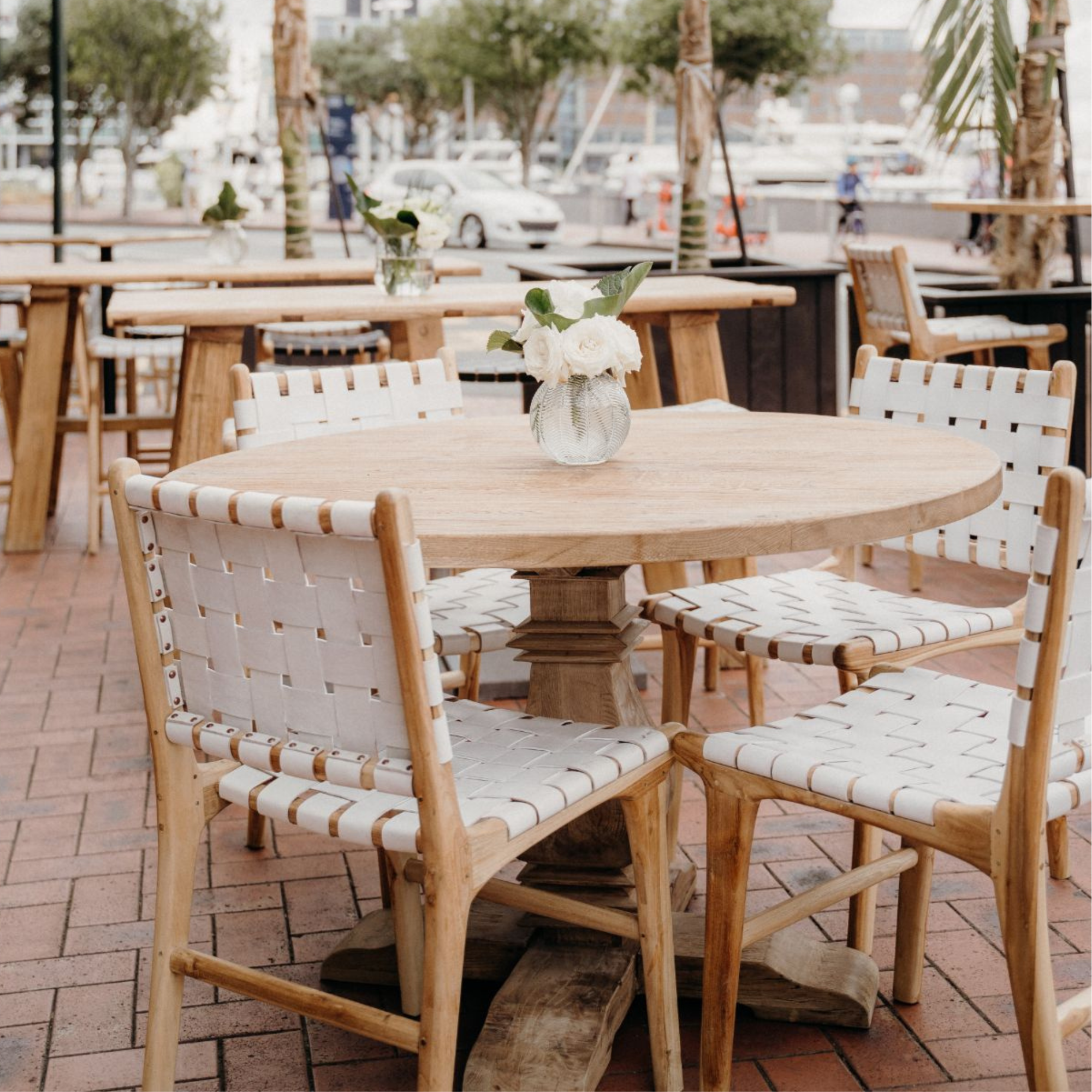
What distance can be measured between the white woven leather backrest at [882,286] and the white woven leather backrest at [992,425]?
2.28 m

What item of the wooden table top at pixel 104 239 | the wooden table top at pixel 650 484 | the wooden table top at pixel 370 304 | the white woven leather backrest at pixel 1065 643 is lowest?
the white woven leather backrest at pixel 1065 643

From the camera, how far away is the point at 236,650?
5.65ft

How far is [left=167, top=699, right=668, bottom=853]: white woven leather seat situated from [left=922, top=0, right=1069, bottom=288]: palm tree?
5.14m

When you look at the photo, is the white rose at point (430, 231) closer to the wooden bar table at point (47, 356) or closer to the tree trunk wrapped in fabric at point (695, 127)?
the wooden bar table at point (47, 356)

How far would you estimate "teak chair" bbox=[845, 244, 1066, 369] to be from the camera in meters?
5.06

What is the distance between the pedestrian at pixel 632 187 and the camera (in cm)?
2567

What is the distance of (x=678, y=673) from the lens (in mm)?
2619

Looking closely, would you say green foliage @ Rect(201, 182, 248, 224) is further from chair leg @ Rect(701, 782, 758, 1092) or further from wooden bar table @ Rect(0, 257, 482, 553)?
chair leg @ Rect(701, 782, 758, 1092)

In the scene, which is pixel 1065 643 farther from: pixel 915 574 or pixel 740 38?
pixel 740 38

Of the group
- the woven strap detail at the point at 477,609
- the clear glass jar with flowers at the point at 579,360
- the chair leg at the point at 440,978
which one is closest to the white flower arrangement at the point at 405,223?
the woven strap detail at the point at 477,609

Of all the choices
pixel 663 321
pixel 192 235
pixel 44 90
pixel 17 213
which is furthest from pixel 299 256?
pixel 44 90

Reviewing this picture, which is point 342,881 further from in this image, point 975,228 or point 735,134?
point 735,134

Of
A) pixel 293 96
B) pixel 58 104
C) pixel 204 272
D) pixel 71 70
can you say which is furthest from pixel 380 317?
pixel 71 70

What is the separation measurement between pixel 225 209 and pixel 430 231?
138 cm
